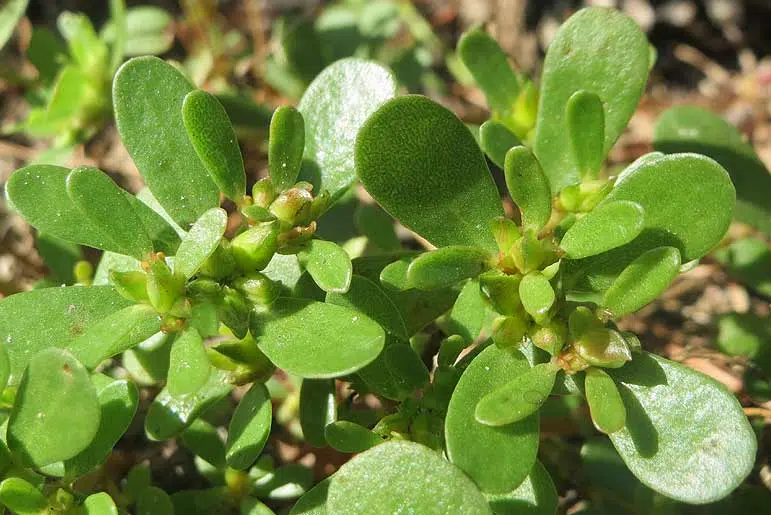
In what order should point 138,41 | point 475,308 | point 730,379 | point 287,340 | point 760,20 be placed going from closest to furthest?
1. point 287,340
2. point 475,308
3. point 730,379
4. point 138,41
5. point 760,20

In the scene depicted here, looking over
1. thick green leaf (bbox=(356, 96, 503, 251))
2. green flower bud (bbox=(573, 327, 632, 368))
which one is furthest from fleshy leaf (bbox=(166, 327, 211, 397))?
green flower bud (bbox=(573, 327, 632, 368))

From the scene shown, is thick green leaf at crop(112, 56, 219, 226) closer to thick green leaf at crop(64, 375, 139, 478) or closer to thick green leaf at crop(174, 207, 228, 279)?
thick green leaf at crop(174, 207, 228, 279)

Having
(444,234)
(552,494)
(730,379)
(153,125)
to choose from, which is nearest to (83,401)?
(153,125)

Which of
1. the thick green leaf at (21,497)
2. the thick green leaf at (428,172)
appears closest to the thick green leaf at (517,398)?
the thick green leaf at (428,172)

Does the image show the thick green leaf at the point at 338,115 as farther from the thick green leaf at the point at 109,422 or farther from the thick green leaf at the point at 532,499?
the thick green leaf at the point at 532,499

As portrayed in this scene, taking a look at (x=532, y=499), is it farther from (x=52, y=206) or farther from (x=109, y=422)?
(x=52, y=206)

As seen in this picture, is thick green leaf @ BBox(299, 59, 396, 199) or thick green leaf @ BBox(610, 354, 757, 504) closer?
thick green leaf @ BBox(610, 354, 757, 504)

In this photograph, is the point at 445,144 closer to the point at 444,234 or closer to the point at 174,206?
the point at 444,234
